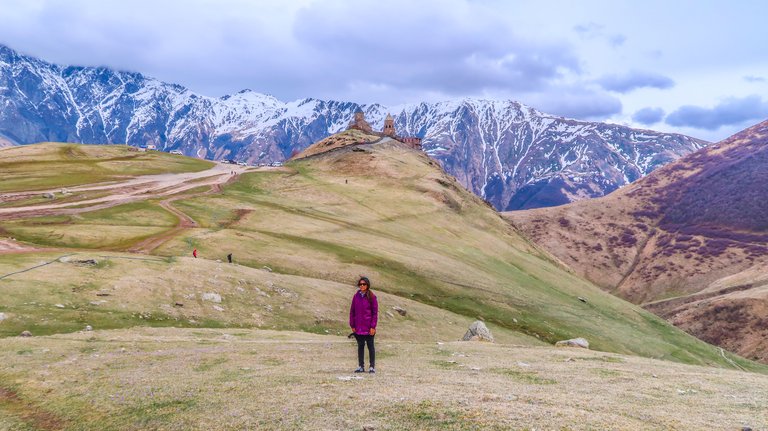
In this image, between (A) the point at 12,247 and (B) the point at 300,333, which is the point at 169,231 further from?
(B) the point at 300,333

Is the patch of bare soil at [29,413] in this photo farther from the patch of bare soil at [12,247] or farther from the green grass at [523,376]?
the patch of bare soil at [12,247]

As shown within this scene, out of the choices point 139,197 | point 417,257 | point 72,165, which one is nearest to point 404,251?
point 417,257

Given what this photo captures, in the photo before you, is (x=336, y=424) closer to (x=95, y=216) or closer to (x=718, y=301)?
(x=95, y=216)

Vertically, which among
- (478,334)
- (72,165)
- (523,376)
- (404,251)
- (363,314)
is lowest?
(478,334)

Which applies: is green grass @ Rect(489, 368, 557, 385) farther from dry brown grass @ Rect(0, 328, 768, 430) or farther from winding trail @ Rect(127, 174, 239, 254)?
winding trail @ Rect(127, 174, 239, 254)

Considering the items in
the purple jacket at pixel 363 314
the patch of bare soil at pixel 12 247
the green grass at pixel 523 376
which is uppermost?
the purple jacket at pixel 363 314

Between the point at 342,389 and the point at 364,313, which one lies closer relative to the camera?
the point at 342,389

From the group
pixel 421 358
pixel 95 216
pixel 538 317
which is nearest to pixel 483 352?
pixel 421 358

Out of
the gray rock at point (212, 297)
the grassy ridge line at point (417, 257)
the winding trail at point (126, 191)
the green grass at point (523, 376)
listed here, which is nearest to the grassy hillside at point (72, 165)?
the winding trail at point (126, 191)

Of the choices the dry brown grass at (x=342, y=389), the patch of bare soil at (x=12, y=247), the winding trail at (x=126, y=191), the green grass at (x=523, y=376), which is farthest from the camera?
the winding trail at (x=126, y=191)

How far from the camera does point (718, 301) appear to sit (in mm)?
153625

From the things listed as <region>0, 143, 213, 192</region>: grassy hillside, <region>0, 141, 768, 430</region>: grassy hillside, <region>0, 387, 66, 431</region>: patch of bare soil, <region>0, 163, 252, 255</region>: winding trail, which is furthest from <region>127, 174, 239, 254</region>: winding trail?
<region>0, 387, 66, 431</region>: patch of bare soil

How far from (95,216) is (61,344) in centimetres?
5600

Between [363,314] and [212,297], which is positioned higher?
[363,314]
